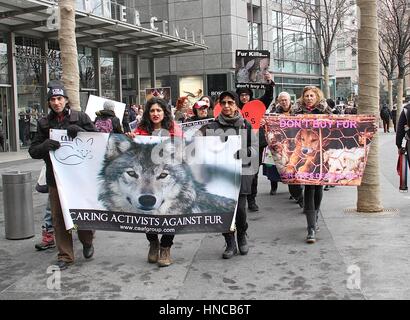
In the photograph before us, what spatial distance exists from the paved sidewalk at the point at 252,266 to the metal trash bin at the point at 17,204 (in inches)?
5.5

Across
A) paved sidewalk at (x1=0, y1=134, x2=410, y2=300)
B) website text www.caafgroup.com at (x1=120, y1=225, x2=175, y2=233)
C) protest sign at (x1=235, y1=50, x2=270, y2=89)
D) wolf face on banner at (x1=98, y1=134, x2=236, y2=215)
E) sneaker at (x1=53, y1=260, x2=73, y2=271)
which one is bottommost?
paved sidewalk at (x1=0, y1=134, x2=410, y2=300)

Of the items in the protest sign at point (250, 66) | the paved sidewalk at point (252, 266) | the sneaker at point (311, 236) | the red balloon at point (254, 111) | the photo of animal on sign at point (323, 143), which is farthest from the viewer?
the protest sign at point (250, 66)

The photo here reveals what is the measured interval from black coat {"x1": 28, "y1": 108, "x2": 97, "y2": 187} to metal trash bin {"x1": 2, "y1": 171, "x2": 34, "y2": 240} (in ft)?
4.12

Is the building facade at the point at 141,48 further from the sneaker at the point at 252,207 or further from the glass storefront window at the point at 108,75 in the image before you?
the sneaker at the point at 252,207

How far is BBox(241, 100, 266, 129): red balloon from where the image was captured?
27.1ft

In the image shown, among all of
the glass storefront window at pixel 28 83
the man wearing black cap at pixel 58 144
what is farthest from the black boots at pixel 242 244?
the glass storefront window at pixel 28 83

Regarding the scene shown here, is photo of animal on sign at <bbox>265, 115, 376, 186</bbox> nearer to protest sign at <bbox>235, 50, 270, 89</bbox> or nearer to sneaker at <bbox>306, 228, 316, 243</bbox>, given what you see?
sneaker at <bbox>306, 228, 316, 243</bbox>

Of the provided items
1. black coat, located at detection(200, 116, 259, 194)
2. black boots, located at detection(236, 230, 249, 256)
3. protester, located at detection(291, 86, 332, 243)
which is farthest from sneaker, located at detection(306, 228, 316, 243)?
black coat, located at detection(200, 116, 259, 194)

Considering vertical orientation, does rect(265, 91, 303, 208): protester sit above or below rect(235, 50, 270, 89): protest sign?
below

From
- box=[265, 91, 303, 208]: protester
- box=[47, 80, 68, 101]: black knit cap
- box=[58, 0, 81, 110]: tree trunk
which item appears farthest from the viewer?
box=[265, 91, 303, 208]: protester

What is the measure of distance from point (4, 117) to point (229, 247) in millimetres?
17086

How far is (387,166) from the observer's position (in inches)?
516

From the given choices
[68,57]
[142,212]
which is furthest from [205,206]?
[68,57]

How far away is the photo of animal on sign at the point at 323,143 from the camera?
21.0ft
